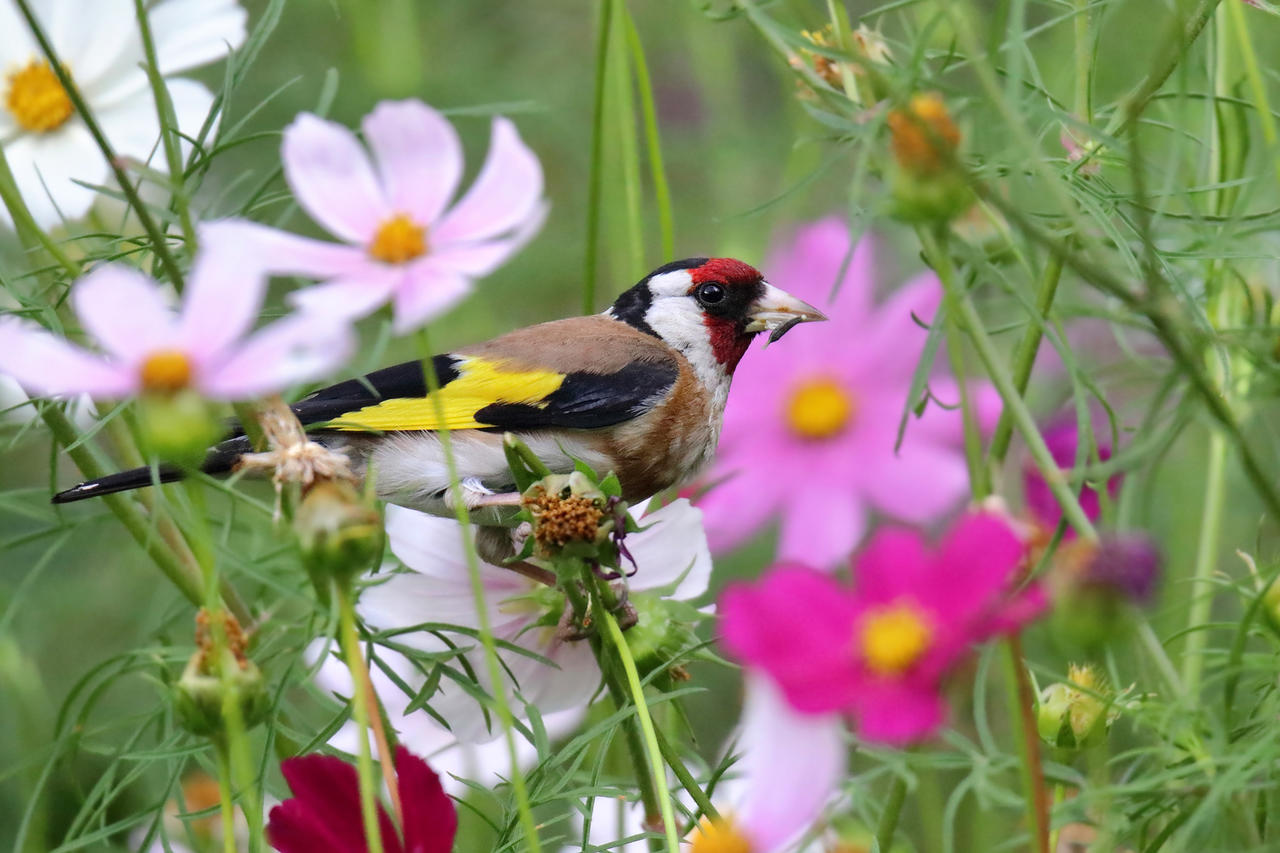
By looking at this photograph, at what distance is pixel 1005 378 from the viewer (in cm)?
47

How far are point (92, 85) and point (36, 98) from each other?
82 mm

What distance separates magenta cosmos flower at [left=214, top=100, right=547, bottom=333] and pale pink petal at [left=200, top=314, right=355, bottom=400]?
0.03 meters

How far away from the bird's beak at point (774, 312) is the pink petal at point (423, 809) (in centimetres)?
71

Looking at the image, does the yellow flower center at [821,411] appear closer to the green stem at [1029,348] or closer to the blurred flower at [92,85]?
the green stem at [1029,348]

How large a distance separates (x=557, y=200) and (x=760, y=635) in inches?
81.5

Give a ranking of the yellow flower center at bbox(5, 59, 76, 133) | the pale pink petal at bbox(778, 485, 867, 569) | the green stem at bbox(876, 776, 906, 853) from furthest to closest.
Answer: the yellow flower center at bbox(5, 59, 76, 133), the pale pink petal at bbox(778, 485, 867, 569), the green stem at bbox(876, 776, 906, 853)

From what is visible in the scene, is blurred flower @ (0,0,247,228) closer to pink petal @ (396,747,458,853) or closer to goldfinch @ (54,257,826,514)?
goldfinch @ (54,257,826,514)

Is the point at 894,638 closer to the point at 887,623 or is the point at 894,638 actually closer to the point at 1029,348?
the point at 887,623

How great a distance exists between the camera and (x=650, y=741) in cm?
55

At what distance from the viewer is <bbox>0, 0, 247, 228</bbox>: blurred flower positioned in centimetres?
95

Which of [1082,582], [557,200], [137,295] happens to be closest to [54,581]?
[557,200]

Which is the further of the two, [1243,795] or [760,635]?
[1243,795]

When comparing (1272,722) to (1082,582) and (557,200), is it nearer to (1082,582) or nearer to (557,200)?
(1082,582)

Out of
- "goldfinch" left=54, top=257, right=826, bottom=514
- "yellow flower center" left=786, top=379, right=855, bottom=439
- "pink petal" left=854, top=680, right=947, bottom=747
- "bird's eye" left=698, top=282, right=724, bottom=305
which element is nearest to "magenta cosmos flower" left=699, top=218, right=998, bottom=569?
"yellow flower center" left=786, top=379, right=855, bottom=439
